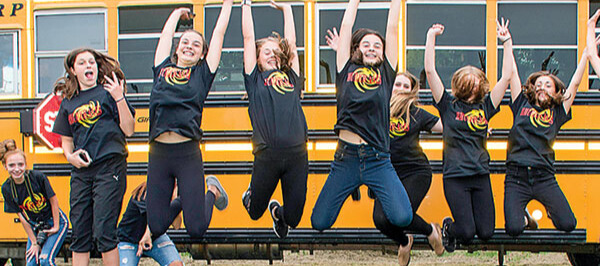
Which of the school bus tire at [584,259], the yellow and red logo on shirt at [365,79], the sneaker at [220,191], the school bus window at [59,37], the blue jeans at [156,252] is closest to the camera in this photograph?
the yellow and red logo on shirt at [365,79]

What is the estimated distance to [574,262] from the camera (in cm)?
527

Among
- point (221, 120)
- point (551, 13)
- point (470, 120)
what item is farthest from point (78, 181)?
point (551, 13)

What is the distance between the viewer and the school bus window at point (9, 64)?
4781 millimetres

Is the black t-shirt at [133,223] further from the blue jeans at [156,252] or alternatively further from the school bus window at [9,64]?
the school bus window at [9,64]

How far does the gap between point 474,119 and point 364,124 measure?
3.12 ft

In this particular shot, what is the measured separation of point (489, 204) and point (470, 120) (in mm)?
624

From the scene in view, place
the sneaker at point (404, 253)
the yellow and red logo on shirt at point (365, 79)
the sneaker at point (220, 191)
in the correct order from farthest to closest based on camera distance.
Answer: the sneaker at point (220, 191)
the sneaker at point (404, 253)
the yellow and red logo on shirt at point (365, 79)

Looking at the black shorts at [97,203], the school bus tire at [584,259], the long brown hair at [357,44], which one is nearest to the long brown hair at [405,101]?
the long brown hair at [357,44]

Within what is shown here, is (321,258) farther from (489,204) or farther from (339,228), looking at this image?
(489,204)

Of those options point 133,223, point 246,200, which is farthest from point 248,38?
point 133,223

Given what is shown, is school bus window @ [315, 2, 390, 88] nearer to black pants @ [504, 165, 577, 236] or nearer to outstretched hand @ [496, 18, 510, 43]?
outstretched hand @ [496, 18, 510, 43]

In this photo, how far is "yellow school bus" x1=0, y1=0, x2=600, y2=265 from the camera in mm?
4508

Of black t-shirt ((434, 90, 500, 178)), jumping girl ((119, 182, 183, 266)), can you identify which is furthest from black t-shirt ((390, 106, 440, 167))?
jumping girl ((119, 182, 183, 266))

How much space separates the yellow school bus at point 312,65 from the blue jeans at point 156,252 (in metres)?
0.56
